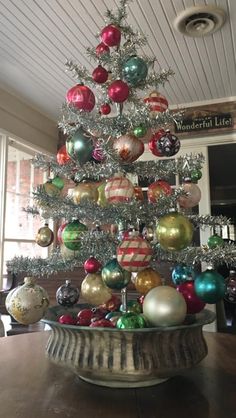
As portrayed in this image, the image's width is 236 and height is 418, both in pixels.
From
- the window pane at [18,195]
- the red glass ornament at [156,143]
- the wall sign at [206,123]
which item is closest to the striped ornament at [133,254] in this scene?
the red glass ornament at [156,143]

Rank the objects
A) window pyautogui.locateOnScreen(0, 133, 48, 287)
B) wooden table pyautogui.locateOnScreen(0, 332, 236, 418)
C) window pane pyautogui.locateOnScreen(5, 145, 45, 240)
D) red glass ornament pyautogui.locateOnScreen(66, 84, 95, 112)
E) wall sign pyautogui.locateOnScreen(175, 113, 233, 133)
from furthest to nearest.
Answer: wall sign pyautogui.locateOnScreen(175, 113, 233, 133) < window pane pyautogui.locateOnScreen(5, 145, 45, 240) < window pyautogui.locateOnScreen(0, 133, 48, 287) < red glass ornament pyautogui.locateOnScreen(66, 84, 95, 112) < wooden table pyautogui.locateOnScreen(0, 332, 236, 418)

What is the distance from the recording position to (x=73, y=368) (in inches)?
31.7

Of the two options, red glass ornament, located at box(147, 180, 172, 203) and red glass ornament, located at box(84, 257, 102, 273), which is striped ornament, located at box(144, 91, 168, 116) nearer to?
red glass ornament, located at box(147, 180, 172, 203)

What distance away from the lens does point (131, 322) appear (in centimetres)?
80

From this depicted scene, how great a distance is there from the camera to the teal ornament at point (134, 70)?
1.10m

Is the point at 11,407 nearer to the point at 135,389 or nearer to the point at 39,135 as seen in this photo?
the point at 135,389

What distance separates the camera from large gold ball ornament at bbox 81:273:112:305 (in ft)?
3.31

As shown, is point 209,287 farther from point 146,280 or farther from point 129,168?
point 129,168

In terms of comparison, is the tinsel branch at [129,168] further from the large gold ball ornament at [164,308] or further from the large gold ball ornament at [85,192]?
the large gold ball ornament at [164,308]

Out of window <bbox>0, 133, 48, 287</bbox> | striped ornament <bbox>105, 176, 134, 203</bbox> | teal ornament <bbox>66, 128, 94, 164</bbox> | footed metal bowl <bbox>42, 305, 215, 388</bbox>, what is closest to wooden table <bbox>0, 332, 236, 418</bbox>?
footed metal bowl <bbox>42, 305, 215, 388</bbox>

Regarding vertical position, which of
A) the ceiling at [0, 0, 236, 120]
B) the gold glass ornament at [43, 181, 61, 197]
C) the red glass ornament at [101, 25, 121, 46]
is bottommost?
the gold glass ornament at [43, 181, 61, 197]

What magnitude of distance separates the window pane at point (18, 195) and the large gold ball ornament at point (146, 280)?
2.37 m

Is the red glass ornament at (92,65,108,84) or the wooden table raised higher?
the red glass ornament at (92,65,108,84)

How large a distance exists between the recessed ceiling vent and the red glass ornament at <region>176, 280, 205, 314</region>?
180 centimetres
